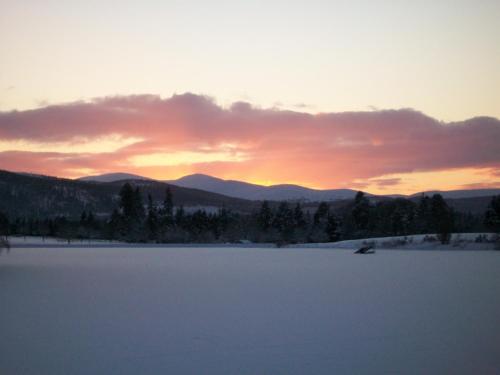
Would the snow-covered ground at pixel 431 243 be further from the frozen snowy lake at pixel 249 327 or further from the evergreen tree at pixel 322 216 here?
the frozen snowy lake at pixel 249 327

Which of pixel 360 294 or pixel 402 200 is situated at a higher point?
pixel 402 200

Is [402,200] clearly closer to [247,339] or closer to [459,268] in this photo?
[459,268]

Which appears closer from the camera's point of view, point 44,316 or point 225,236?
point 44,316

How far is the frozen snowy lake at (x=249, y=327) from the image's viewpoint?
841cm

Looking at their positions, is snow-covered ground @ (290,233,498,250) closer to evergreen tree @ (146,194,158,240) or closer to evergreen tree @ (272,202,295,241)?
evergreen tree @ (272,202,295,241)

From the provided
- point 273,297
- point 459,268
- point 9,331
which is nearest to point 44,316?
point 9,331

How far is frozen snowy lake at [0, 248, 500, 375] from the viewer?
27.6 ft

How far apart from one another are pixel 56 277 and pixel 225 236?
Result: 60.7m

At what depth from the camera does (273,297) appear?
52.8 feet

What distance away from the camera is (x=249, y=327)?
11.3 metres

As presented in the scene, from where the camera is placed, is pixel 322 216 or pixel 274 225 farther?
pixel 322 216

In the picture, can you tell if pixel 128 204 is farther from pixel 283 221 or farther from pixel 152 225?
pixel 283 221

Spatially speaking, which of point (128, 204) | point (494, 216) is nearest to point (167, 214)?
point (128, 204)

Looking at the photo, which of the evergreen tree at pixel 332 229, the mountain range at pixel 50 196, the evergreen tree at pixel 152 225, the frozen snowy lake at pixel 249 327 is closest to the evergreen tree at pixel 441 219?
the evergreen tree at pixel 332 229
